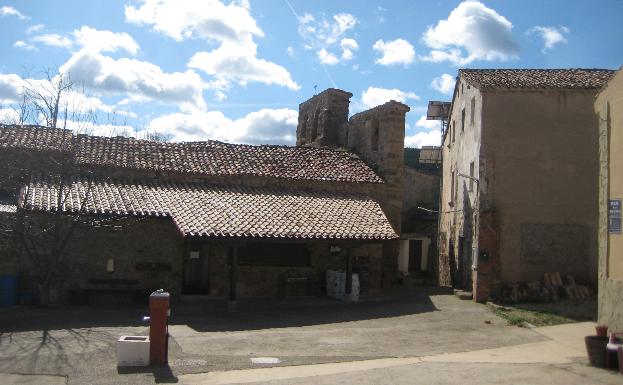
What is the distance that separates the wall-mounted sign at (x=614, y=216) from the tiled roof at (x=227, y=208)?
7270mm

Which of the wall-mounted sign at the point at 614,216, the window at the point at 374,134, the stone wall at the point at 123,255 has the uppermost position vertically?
the window at the point at 374,134

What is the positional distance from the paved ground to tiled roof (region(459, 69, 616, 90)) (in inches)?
263

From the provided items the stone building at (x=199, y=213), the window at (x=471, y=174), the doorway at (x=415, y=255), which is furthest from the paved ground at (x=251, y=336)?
the doorway at (x=415, y=255)

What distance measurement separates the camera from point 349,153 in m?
24.1

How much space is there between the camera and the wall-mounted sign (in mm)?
10727

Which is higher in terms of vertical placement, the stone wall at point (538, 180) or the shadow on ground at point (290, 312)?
the stone wall at point (538, 180)

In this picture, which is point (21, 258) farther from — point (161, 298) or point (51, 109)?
point (161, 298)

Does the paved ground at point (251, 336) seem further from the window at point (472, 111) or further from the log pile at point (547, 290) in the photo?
the window at point (472, 111)

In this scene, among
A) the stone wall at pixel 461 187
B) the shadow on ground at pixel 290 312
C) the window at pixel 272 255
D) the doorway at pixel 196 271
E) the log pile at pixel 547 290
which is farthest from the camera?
the stone wall at pixel 461 187

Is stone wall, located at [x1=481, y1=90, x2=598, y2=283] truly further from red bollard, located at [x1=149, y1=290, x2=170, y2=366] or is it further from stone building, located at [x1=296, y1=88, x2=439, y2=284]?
red bollard, located at [x1=149, y1=290, x2=170, y2=366]

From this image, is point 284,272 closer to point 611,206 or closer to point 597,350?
point 611,206

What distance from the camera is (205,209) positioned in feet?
56.4

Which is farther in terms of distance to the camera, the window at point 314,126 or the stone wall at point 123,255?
the window at point 314,126

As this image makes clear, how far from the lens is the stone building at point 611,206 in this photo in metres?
10.7
